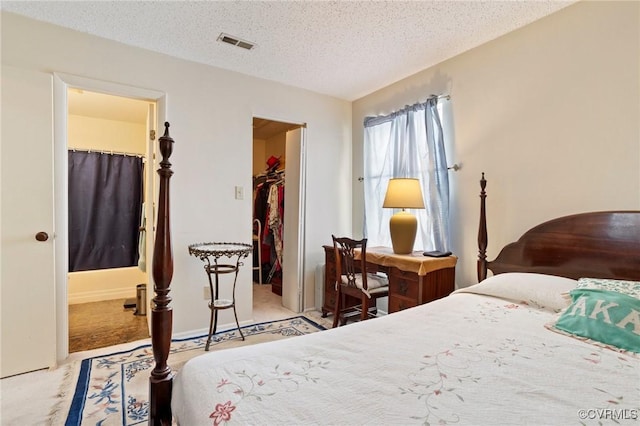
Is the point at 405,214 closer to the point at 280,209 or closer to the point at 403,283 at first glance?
the point at 403,283

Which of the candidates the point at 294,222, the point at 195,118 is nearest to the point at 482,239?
the point at 294,222

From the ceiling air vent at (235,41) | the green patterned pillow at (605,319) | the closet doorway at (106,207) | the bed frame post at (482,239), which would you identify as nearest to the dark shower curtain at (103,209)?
the closet doorway at (106,207)

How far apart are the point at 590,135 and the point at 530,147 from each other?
338 mm

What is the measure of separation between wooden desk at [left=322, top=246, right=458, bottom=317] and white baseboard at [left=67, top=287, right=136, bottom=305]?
3257 millimetres

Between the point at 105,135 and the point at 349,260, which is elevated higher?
the point at 105,135

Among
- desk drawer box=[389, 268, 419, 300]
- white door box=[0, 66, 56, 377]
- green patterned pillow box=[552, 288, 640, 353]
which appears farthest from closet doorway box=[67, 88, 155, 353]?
green patterned pillow box=[552, 288, 640, 353]

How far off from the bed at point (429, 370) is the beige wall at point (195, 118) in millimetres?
1645

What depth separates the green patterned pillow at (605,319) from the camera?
3.96ft

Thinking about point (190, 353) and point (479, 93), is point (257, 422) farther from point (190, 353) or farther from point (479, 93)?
point (479, 93)

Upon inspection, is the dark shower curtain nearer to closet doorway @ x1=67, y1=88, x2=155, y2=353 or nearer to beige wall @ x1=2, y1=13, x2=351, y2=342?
closet doorway @ x1=67, y1=88, x2=155, y2=353

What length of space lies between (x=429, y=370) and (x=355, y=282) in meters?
1.80

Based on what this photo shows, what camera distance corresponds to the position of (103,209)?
12.7 feet

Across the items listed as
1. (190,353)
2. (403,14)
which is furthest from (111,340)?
(403,14)

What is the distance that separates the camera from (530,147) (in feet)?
7.49
